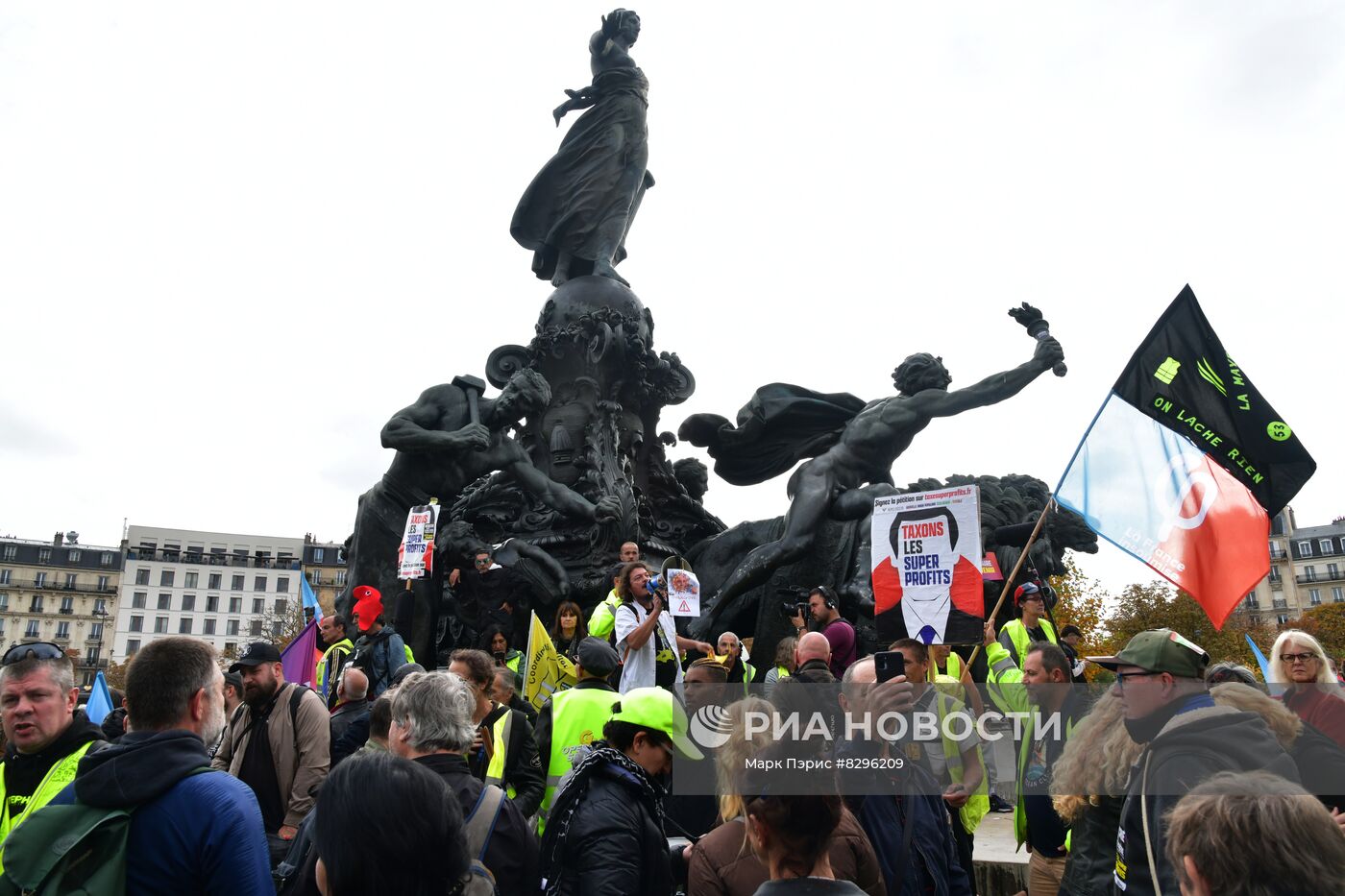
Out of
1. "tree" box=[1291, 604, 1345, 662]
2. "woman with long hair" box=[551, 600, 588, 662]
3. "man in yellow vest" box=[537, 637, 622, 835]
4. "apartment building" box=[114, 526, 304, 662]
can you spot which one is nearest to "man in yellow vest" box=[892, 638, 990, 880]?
"man in yellow vest" box=[537, 637, 622, 835]

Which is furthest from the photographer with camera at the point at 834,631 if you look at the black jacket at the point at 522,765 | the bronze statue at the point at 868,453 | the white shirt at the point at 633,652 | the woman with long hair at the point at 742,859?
the woman with long hair at the point at 742,859

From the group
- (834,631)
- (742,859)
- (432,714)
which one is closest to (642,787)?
(742,859)

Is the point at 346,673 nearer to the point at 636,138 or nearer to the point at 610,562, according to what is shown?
the point at 610,562

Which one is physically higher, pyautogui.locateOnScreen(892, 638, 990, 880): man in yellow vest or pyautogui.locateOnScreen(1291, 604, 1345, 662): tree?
pyautogui.locateOnScreen(1291, 604, 1345, 662): tree

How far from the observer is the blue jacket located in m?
2.58

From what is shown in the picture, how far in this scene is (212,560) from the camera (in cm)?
10025

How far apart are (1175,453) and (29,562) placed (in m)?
107

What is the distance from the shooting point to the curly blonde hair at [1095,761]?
344 cm

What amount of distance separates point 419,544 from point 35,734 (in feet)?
24.9

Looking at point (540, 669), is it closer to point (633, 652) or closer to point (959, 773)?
point (633, 652)

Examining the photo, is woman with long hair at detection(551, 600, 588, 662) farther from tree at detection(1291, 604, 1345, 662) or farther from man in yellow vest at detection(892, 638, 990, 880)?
tree at detection(1291, 604, 1345, 662)

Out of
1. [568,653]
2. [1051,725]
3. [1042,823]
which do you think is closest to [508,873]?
[1042,823]

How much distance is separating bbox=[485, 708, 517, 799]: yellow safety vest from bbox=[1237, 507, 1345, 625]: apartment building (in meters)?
95.7

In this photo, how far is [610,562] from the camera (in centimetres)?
1316
